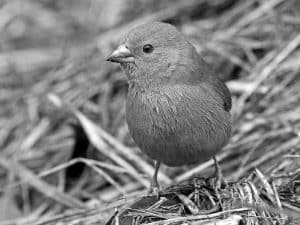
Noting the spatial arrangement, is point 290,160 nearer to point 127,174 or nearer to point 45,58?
point 127,174

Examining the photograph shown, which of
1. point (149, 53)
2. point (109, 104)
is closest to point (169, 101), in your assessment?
point (149, 53)

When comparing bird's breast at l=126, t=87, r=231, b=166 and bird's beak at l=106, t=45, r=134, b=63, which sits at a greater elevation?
bird's beak at l=106, t=45, r=134, b=63

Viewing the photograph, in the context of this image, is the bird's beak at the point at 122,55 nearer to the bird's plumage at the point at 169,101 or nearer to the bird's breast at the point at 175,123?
the bird's plumage at the point at 169,101

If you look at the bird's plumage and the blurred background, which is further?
the blurred background

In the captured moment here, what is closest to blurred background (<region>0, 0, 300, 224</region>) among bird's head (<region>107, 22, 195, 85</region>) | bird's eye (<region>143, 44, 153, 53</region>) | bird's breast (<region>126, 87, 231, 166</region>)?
bird's breast (<region>126, 87, 231, 166</region>)

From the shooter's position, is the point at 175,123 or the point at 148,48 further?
the point at 148,48

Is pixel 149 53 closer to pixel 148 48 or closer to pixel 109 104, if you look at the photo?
pixel 148 48

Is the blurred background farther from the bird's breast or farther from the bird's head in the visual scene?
the bird's head
